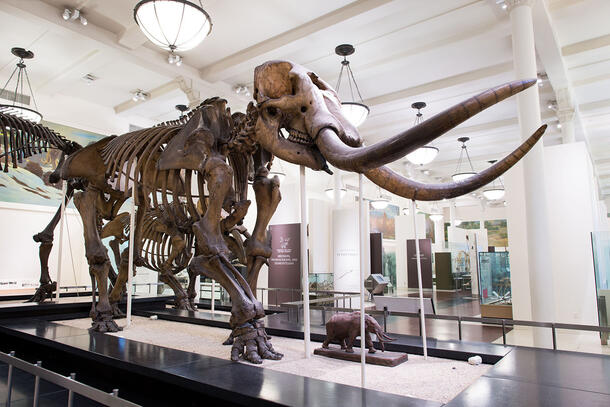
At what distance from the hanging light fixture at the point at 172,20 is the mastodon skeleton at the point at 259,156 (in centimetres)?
182

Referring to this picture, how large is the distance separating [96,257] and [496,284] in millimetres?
8661

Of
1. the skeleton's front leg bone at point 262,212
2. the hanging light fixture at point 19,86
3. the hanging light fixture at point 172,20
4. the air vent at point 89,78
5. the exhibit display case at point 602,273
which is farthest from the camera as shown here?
the air vent at point 89,78

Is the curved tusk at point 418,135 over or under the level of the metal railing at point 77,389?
over

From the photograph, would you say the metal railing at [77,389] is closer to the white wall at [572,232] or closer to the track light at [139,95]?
the white wall at [572,232]

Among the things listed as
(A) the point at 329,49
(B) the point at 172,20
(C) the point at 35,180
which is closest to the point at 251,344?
(B) the point at 172,20

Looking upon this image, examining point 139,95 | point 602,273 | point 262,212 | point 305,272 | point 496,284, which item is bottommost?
point 496,284

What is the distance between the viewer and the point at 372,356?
2859mm

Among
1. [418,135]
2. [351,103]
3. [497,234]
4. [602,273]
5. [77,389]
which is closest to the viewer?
[418,135]

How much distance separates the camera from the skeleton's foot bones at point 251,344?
288cm

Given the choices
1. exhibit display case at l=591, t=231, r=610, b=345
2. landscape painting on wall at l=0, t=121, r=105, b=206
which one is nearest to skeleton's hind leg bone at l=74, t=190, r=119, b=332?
exhibit display case at l=591, t=231, r=610, b=345

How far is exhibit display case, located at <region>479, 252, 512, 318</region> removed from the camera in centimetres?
970

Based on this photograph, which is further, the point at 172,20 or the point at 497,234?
the point at 497,234

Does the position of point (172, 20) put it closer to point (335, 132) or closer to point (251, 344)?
point (335, 132)

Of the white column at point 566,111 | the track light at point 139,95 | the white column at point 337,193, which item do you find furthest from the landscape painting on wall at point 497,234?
the track light at point 139,95
